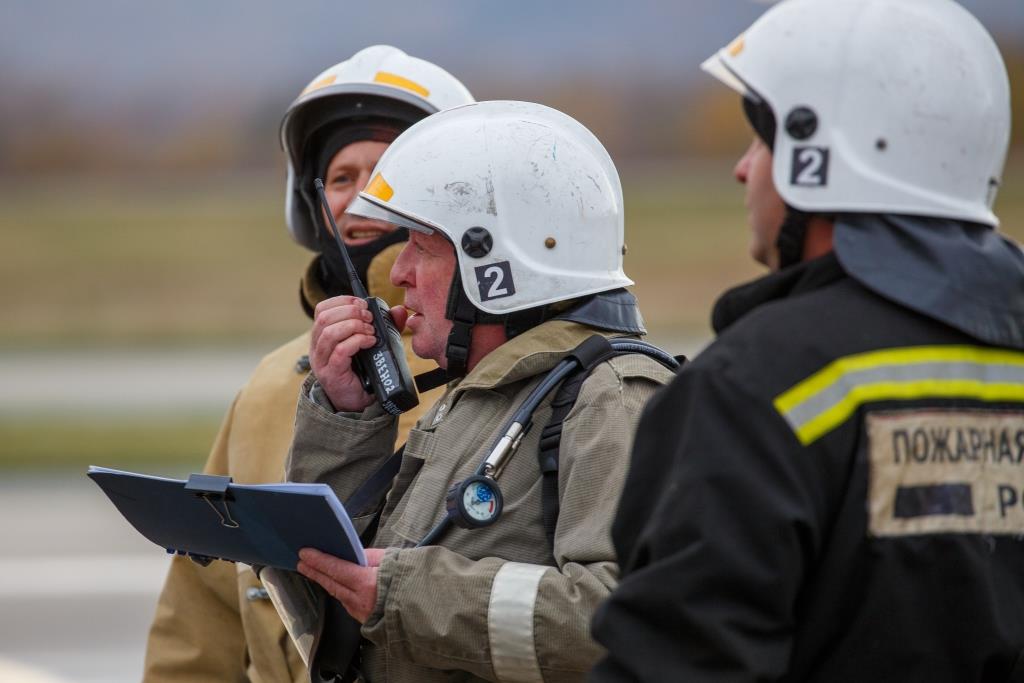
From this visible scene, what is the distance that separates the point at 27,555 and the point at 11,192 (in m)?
25.3

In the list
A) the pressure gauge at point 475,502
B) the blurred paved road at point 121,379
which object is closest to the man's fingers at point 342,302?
the pressure gauge at point 475,502

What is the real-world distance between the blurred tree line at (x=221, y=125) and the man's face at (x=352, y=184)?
95.8ft

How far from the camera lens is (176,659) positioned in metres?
3.39

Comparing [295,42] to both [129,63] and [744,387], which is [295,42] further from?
[744,387]

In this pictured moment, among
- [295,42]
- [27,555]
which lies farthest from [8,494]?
[295,42]

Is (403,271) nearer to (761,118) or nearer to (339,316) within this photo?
(339,316)

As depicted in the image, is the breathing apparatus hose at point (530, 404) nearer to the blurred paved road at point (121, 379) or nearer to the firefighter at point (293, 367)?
the firefighter at point (293, 367)

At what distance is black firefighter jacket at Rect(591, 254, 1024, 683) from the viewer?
171 cm

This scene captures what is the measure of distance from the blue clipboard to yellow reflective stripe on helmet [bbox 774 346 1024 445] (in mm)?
864

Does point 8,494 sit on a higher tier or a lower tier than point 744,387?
lower

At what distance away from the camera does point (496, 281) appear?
274 centimetres

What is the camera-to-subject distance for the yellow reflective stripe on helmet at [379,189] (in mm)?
2824

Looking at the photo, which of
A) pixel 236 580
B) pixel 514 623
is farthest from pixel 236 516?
pixel 236 580

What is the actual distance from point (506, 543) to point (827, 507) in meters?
0.83
